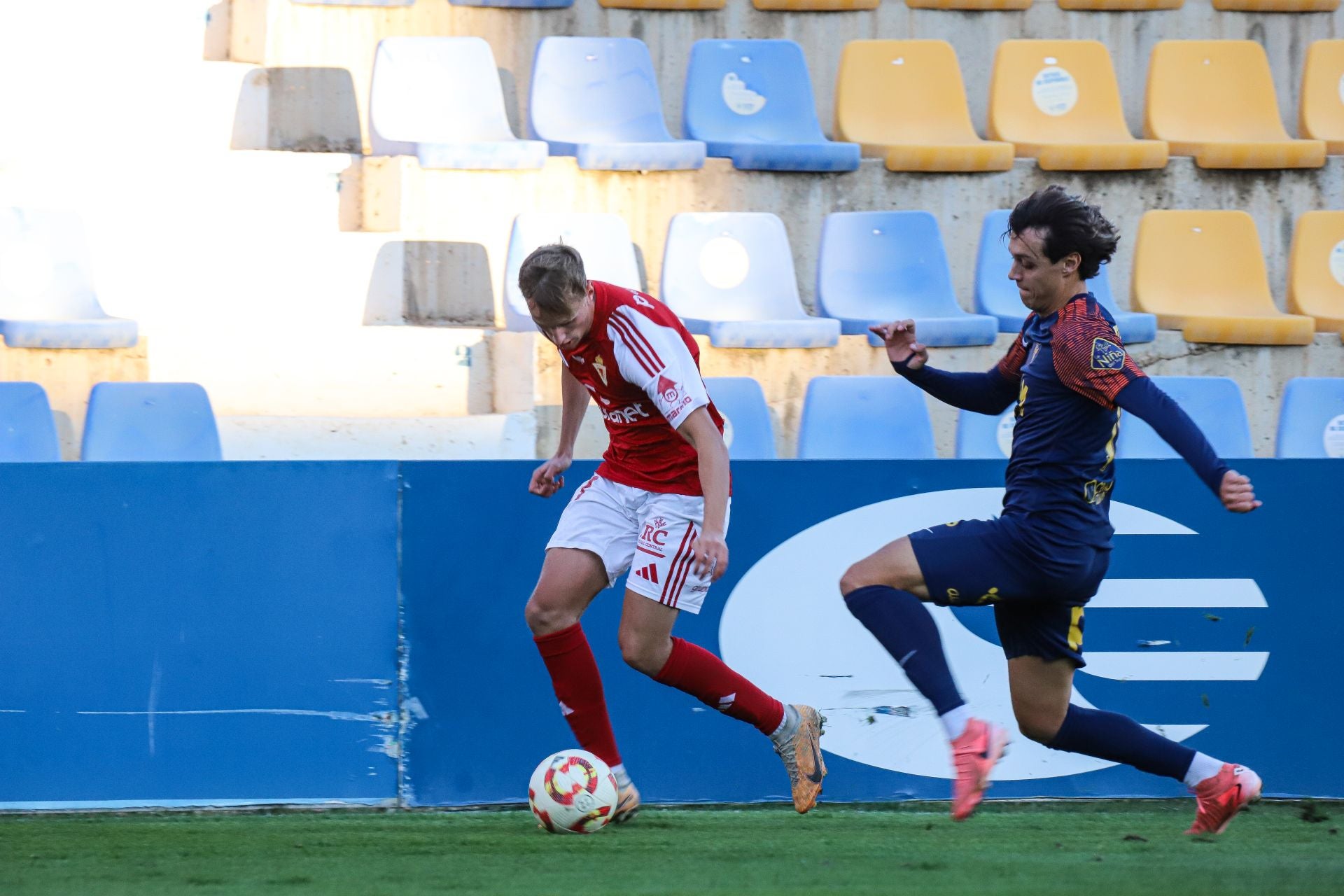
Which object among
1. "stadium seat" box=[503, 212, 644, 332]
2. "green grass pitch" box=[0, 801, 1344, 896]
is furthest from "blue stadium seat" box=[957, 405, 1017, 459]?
"stadium seat" box=[503, 212, 644, 332]

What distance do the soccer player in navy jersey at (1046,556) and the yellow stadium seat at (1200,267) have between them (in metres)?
4.02

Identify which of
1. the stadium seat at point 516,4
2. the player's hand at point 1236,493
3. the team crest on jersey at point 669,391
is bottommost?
the player's hand at point 1236,493

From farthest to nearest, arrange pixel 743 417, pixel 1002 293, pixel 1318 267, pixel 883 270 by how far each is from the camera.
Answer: pixel 1318 267
pixel 1002 293
pixel 883 270
pixel 743 417

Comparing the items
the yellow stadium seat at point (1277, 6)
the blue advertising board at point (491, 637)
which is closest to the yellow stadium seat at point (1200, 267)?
the yellow stadium seat at point (1277, 6)

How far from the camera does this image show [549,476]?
4.36 meters

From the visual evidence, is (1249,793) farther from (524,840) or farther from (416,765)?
(416,765)

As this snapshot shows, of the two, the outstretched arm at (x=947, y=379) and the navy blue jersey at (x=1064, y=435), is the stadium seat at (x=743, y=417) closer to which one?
the outstretched arm at (x=947, y=379)

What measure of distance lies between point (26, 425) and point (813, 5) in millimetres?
5179

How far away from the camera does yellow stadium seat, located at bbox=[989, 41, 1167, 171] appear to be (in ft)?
26.0

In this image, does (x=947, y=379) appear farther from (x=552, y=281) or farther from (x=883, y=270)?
(x=883, y=270)

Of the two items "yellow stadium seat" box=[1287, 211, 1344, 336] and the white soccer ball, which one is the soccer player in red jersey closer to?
the white soccer ball

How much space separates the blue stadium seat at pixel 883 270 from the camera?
22.5 feet

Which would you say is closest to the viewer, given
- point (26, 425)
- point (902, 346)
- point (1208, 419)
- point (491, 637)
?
point (902, 346)

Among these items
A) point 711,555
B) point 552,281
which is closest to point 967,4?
point 552,281
